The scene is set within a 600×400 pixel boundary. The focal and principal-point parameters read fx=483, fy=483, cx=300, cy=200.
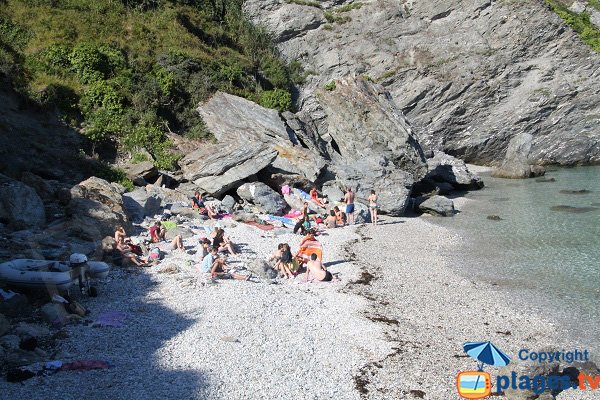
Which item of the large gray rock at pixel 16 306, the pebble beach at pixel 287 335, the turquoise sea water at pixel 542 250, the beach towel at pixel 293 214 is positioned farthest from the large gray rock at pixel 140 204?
the turquoise sea water at pixel 542 250

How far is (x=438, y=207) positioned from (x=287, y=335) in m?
16.1

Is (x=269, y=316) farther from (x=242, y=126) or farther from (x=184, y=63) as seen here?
(x=184, y=63)

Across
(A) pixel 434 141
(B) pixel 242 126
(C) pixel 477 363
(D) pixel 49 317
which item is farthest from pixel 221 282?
(A) pixel 434 141

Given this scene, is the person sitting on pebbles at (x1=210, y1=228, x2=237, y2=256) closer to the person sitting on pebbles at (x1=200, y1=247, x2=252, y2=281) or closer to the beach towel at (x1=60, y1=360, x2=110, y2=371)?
the person sitting on pebbles at (x1=200, y1=247, x2=252, y2=281)

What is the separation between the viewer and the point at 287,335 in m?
9.38

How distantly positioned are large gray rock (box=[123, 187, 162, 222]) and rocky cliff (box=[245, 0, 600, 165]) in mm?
21027

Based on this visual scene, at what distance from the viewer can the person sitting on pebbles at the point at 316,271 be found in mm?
13329

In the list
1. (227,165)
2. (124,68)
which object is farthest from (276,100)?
(227,165)

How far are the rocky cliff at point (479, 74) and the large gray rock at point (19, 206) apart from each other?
2619 cm

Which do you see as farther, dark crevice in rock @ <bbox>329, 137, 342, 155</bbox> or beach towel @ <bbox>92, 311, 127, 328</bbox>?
dark crevice in rock @ <bbox>329, 137, 342, 155</bbox>

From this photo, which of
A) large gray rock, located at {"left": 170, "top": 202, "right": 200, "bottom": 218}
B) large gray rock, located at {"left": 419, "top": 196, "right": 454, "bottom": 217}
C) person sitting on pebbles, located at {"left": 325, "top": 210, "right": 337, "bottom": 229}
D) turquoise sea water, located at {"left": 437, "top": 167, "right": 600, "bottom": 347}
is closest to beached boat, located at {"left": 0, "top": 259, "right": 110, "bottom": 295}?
large gray rock, located at {"left": 170, "top": 202, "right": 200, "bottom": 218}

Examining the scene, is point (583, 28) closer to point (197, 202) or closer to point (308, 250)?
point (197, 202)

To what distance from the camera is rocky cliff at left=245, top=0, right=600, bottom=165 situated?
4050 centimetres

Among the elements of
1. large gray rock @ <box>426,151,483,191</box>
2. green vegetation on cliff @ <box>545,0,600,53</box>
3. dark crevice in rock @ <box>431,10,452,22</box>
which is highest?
dark crevice in rock @ <box>431,10,452,22</box>
